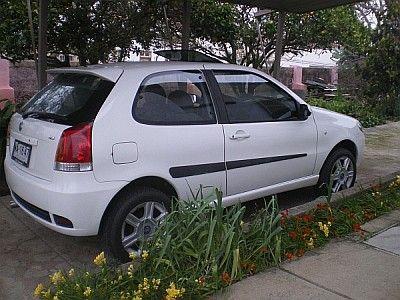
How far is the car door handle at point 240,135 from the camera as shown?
4.16m

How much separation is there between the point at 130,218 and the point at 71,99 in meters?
1.08

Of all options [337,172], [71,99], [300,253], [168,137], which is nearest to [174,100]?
[168,137]

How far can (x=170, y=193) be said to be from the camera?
153 inches

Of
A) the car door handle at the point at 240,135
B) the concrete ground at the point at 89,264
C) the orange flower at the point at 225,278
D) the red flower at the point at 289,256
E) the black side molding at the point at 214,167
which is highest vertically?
the car door handle at the point at 240,135

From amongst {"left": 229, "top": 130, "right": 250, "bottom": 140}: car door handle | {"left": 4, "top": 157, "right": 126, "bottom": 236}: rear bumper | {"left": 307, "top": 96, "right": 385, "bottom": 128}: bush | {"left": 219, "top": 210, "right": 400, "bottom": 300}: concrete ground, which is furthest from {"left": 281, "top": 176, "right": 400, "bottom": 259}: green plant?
{"left": 307, "top": 96, "right": 385, "bottom": 128}: bush

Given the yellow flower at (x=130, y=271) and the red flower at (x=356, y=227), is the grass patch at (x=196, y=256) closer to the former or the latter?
the yellow flower at (x=130, y=271)

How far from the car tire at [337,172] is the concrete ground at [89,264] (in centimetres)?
132

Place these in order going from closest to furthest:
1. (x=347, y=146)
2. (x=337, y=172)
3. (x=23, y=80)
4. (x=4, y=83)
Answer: (x=337, y=172) → (x=347, y=146) → (x=4, y=83) → (x=23, y=80)

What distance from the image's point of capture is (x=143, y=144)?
11.8ft

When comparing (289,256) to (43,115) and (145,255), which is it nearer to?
(145,255)

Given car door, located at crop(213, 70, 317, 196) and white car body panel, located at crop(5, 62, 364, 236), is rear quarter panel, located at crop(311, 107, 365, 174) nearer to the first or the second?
car door, located at crop(213, 70, 317, 196)

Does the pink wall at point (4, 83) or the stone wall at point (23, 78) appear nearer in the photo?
the pink wall at point (4, 83)

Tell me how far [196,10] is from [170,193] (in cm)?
715

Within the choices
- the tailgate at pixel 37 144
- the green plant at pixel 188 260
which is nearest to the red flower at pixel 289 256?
the green plant at pixel 188 260
